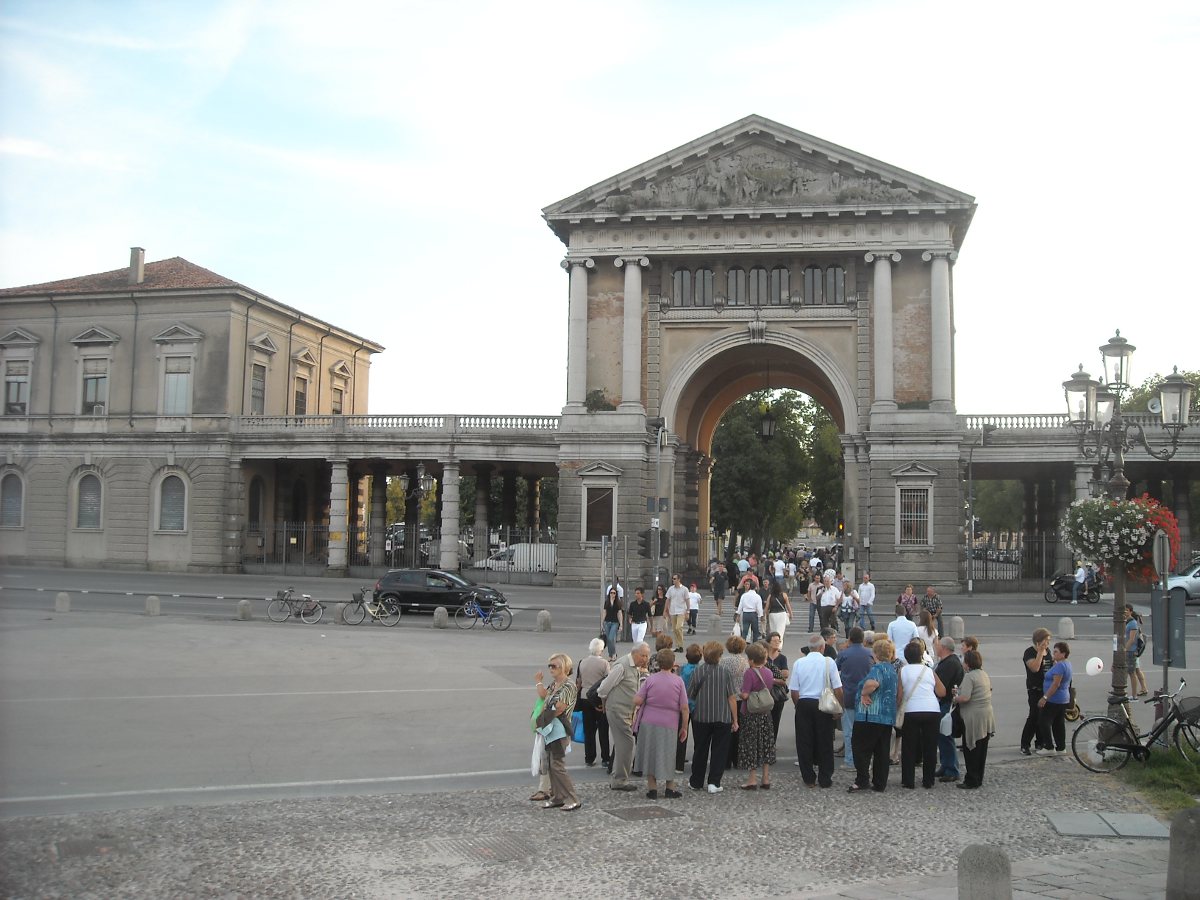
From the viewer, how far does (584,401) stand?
44031 millimetres

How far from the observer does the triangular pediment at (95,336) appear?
50.2m

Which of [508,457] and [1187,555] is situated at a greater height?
[508,457]

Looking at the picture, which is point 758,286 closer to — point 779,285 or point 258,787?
point 779,285

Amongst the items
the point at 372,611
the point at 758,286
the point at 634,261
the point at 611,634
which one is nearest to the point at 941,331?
the point at 758,286

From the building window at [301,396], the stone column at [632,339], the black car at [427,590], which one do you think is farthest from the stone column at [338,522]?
the black car at [427,590]

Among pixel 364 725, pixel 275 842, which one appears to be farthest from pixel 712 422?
pixel 275 842

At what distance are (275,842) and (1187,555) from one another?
4496 cm

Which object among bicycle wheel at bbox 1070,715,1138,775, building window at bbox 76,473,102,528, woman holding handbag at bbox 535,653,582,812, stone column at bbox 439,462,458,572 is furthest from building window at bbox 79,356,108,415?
bicycle wheel at bbox 1070,715,1138,775

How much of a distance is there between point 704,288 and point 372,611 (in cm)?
2003

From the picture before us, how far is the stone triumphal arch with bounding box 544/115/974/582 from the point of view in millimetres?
42000

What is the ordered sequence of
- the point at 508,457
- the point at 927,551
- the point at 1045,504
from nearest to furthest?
the point at 927,551, the point at 508,457, the point at 1045,504

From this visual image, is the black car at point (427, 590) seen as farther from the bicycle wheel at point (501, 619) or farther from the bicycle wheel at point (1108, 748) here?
the bicycle wheel at point (1108, 748)

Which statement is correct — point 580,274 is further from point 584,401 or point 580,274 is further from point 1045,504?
point 1045,504

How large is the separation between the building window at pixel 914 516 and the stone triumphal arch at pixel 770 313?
5cm
